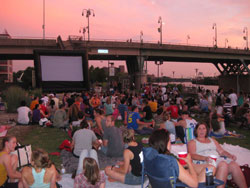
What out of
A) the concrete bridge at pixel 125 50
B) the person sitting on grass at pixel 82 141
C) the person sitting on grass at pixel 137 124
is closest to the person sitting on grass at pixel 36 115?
the person sitting on grass at pixel 137 124

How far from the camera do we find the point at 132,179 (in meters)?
4.93

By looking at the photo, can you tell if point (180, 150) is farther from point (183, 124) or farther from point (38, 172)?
point (38, 172)

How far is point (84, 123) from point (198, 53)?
162 ft

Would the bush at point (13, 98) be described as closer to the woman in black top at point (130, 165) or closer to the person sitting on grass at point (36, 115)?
the person sitting on grass at point (36, 115)

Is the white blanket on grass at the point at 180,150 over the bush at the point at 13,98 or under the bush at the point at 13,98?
under

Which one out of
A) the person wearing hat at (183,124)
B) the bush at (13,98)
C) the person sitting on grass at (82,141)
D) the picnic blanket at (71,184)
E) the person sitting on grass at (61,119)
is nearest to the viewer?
the picnic blanket at (71,184)

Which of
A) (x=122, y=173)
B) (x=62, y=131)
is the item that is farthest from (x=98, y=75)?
(x=122, y=173)

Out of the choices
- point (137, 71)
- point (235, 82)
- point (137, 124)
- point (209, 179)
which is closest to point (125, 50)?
point (137, 71)

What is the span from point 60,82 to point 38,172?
20.6m

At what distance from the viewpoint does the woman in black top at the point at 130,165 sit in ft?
15.3

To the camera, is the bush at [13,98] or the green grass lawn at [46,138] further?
the bush at [13,98]

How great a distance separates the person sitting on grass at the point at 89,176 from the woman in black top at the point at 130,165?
0.84 m

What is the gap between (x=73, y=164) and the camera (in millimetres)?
6172

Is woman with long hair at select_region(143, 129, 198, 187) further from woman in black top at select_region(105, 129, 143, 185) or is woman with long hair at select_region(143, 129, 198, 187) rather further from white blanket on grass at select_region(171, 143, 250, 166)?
white blanket on grass at select_region(171, 143, 250, 166)
